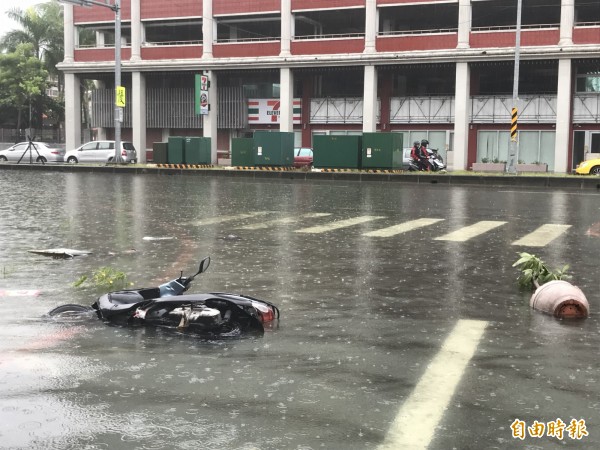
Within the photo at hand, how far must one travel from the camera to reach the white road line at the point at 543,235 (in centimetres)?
1120

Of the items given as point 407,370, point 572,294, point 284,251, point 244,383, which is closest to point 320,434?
point 244,383

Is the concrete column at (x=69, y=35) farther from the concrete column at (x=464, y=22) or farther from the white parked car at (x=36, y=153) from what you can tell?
the concrete column at (x=464, y=22)

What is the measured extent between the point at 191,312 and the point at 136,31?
43.9 metres

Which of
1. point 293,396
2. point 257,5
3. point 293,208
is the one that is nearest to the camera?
point 293,396

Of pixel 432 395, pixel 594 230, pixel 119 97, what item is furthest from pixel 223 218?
pixel 119 97

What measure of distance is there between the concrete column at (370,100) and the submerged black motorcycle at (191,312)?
36.8 m

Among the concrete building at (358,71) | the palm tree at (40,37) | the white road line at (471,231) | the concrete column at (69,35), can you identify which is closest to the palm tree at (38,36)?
the palm tree at (40,37)

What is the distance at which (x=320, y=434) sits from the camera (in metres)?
3.59

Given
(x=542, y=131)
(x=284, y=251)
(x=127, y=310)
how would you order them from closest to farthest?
(x=127, y=310)
(x=284, y=251)
(x=542, y=131)

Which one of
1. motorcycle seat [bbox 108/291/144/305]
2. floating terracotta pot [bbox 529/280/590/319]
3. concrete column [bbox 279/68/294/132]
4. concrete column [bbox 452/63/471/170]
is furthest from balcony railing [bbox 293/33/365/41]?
motorcycle seat [bbox 108/291/144/305]

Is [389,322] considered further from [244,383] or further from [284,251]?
[284,251]

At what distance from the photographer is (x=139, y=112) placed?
4778cm

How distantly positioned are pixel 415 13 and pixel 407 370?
133 feet

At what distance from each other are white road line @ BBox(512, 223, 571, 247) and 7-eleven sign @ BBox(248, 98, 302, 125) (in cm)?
3351
